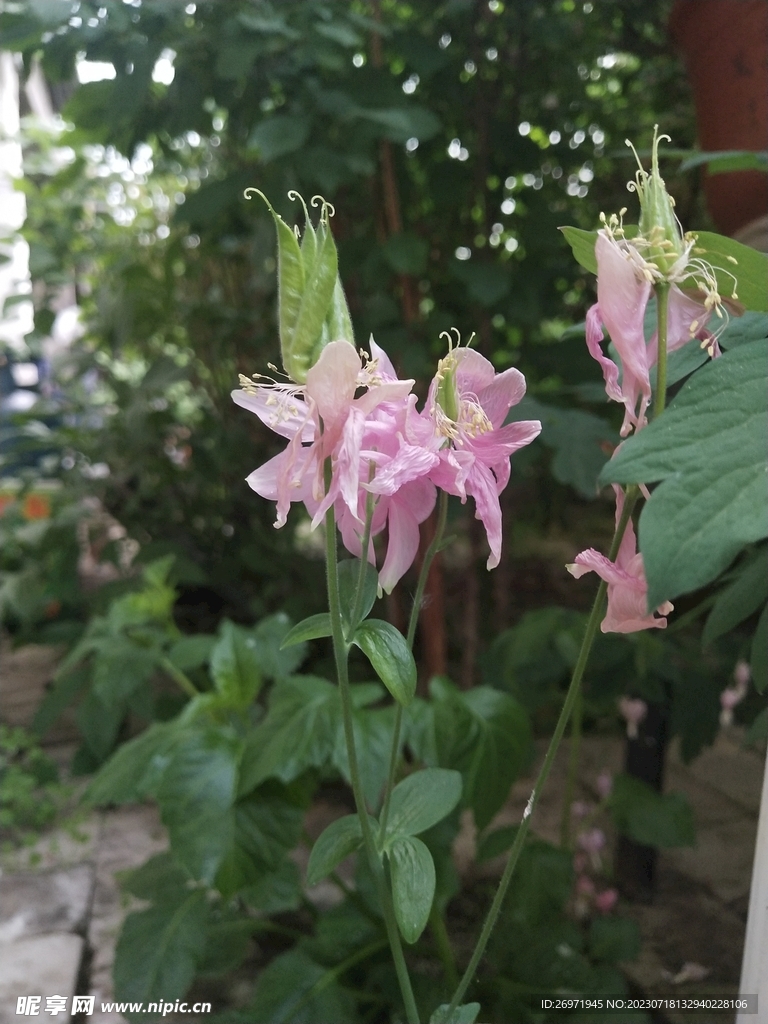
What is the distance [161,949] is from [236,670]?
217mm

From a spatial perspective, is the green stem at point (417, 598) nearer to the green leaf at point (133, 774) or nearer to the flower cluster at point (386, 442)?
the flower cluster at point (386, 442)

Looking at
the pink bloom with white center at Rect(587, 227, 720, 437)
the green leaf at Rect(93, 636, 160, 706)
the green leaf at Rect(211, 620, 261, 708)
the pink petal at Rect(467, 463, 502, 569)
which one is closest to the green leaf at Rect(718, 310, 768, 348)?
the pink bloom with white center at Rect(587, 227, 720, 437)

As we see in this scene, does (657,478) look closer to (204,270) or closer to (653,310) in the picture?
(653,310)

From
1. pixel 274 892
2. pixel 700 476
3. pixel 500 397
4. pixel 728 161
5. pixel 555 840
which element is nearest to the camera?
pixel 700 476

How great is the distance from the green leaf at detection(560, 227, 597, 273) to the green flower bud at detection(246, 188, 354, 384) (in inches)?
4.7

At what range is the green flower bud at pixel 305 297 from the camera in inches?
10.8

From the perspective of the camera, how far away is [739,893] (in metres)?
0.48

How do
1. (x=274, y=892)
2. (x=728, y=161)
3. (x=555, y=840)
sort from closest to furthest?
(x=728, y=161) < (x=274, y=892) < (x=555, y=840)

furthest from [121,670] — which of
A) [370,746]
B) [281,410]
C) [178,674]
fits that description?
[281,410]

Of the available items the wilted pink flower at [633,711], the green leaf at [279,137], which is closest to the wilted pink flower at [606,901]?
the wilted pink flower at [633,711]

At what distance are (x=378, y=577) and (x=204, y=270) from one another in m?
0.86

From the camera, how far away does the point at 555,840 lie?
713 millimetres

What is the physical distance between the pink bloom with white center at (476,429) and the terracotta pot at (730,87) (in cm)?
27

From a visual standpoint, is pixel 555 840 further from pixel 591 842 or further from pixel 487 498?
pixel 487 498
